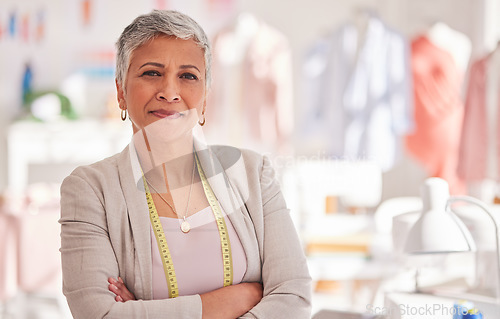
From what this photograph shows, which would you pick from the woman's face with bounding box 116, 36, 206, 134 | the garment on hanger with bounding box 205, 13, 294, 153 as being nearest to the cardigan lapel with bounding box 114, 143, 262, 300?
the woman's face with bounding box 116, 36, 206, 134

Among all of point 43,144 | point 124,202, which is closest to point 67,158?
point 43,144

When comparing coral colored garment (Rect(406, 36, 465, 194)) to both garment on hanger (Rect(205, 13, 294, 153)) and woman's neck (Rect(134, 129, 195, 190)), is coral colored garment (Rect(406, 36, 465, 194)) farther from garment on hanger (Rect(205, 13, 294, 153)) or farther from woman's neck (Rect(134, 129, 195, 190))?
woman's neck (Rect(134, 129, 195, 190))

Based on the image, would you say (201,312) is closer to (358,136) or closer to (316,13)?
(358,136)

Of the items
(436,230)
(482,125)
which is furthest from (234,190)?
(482,125)

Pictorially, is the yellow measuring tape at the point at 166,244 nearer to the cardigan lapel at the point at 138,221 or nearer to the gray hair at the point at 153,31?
the cardigan lapel at the point at 138,221

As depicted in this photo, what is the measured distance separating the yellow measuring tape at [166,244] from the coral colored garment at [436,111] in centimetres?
257

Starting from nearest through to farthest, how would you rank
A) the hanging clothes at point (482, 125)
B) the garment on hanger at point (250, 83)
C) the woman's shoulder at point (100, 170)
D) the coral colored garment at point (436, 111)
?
the woman's shoulder at point (100, 170)
the hanging clothes at point (482, 125)
the coral colored garment at point (436, 111)
the garment on hanger at point (250, 83)

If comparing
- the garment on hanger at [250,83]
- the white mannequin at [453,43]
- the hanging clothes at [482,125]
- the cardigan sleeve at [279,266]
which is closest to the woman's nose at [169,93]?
the cardigan sleeve at [279,266]

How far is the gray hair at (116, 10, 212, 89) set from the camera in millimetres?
1112

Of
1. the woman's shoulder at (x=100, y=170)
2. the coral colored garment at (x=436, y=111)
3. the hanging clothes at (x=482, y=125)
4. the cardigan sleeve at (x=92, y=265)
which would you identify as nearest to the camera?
the cardigan sleeve at (x=92, y=265)

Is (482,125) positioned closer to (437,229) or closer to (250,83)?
(250,83)

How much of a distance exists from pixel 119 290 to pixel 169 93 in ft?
1.22

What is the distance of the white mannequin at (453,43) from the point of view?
3561mm

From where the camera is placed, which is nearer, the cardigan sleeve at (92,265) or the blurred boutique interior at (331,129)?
the cardigan sleeve at (92,265)
